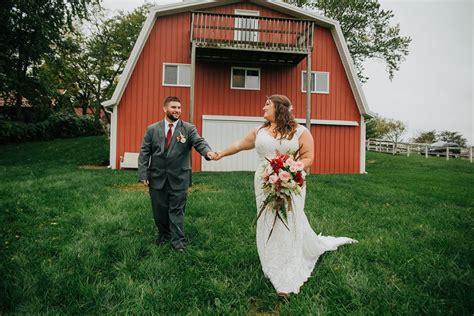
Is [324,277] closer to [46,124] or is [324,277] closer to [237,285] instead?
[237,285]

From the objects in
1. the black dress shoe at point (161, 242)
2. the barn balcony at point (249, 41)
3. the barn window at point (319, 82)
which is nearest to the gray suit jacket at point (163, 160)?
the black dress shoe at point (161, 242)

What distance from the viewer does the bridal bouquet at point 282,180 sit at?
122 inches

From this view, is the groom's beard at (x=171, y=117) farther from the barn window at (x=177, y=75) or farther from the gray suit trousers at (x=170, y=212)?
the barn window at (x=177, y=75)

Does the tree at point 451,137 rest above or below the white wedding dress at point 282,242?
above

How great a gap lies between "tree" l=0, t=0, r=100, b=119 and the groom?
47.5 feet

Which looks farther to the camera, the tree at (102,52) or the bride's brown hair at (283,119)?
the tree at (102,52)

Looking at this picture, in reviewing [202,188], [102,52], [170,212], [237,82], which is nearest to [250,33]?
[237,82]

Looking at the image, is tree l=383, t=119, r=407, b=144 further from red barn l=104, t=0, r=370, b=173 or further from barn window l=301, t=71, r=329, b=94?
barn window l=301, t=71, r=329, b=94

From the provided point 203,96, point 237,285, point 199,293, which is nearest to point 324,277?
point 237,285

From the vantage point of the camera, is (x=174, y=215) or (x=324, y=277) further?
(x=174, y=215)

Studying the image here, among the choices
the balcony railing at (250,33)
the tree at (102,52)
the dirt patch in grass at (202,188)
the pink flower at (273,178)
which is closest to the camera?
the pink flower at (273,178)

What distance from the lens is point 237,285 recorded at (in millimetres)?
3377

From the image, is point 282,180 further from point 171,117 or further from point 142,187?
point 142,187

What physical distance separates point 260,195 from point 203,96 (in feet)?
41.8
